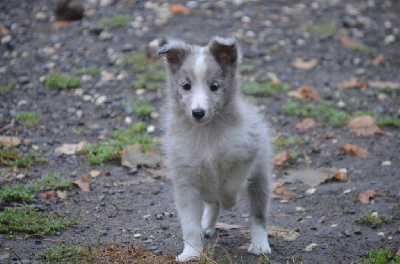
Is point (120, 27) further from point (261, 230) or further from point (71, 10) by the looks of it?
point (261, 230)

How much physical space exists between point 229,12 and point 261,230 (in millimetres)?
6516

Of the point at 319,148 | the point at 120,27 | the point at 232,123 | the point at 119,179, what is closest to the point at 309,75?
the point at 319,148

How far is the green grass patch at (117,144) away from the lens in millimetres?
6282

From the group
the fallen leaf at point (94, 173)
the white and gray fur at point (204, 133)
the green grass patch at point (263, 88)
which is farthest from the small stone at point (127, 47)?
the white and gray fur at point (204, 133)

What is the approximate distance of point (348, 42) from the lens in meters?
10.0

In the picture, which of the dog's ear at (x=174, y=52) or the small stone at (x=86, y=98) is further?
the small stone at (x=86, y=98)

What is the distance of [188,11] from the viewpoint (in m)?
10.4

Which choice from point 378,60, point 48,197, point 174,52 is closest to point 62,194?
point 48,197

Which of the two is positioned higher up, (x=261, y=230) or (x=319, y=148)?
(x=261, y=230)

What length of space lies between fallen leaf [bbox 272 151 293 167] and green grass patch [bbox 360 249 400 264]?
207 cm

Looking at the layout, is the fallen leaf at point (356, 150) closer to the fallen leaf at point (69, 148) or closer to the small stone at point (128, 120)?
the small stone at point (128, 120)

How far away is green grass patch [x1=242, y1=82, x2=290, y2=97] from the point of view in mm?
8125

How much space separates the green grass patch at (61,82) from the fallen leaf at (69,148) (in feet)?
5.60

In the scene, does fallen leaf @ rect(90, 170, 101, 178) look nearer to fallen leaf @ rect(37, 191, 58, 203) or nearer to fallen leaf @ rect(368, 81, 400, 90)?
fallen leaf @ rect(37, 191, 58, 203)
